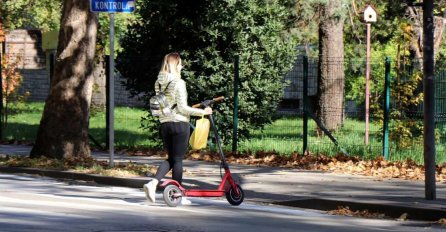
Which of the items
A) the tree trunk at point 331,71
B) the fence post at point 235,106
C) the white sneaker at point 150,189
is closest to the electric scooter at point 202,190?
the white sneaker at point 150,189

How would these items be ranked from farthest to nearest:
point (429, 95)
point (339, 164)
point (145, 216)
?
point (339, 164), point (429, 95), point (145, 216)

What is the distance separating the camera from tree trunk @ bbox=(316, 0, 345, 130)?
21.9 m

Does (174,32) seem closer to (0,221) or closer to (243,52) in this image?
(243,52)

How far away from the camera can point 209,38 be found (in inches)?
902

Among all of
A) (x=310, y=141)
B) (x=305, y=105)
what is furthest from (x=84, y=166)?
(x=310, y=141)

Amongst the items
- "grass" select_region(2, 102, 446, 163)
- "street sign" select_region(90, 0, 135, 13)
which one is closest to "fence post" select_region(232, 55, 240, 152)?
"grass" select_region(2, 102, 446, 163)

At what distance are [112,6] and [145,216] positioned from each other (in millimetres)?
5914

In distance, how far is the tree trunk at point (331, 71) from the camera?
2186 centimetres

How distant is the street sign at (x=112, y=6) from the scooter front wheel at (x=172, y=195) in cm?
479

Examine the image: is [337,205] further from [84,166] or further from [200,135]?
[84,166]

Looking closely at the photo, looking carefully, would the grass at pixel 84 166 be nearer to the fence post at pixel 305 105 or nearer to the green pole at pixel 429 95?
the fence post at pixel 305 105

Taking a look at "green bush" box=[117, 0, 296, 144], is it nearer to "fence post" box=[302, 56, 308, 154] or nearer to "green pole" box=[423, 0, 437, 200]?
"fence post" box=[302, 56, 308, 154]

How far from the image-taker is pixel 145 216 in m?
12.0

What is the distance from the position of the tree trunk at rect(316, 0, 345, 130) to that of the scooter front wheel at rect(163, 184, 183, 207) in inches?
324
